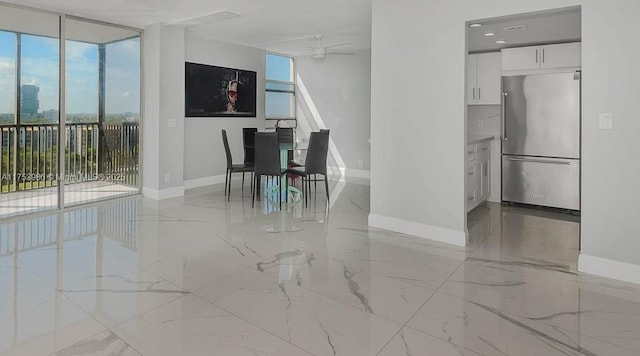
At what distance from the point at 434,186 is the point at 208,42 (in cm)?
496

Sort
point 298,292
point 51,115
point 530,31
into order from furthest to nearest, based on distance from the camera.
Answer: point 51,115 < point 530,31 < point 298,292

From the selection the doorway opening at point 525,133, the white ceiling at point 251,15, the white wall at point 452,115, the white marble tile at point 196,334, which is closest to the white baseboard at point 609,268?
the white wall at point 452,115

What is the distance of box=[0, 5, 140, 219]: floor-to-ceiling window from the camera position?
4816 mm

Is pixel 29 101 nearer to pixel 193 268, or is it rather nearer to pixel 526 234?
pixel 193 268

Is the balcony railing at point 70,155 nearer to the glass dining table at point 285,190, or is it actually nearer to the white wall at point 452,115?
the glass dining table at point 285,190

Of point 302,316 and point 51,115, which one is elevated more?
point 51,115

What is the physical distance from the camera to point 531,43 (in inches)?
214

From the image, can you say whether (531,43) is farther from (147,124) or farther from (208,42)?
(147,124)

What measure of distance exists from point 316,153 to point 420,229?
2.16 meters

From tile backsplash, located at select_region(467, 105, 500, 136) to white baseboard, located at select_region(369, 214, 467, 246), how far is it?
8.57 feet

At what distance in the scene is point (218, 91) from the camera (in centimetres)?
738

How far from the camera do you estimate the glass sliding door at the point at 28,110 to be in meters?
4.73

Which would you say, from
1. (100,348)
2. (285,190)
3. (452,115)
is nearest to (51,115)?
(285,190)

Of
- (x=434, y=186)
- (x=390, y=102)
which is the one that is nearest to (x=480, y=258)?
(x=434, y=186)
